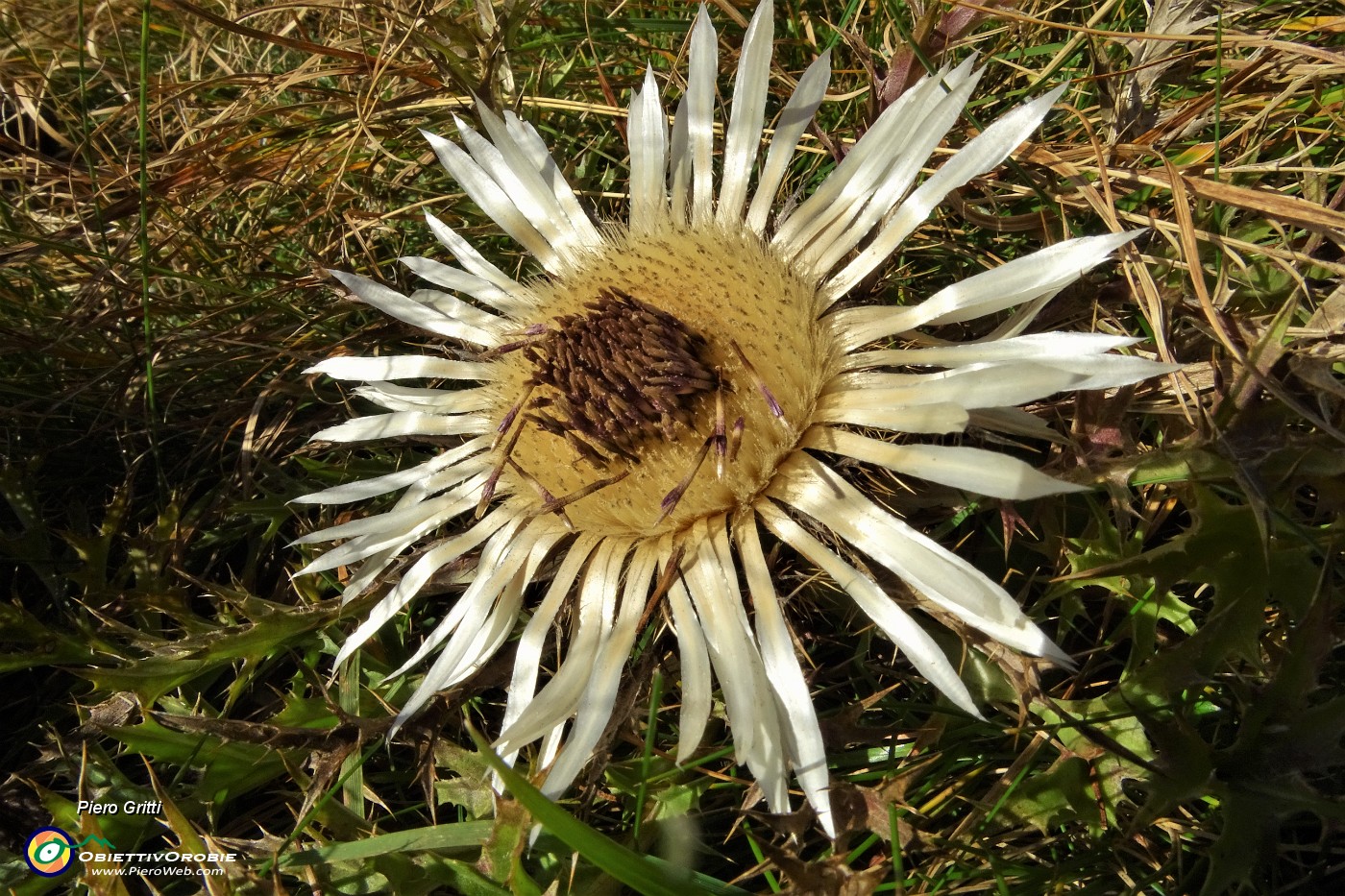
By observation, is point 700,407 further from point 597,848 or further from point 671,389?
point 597,848

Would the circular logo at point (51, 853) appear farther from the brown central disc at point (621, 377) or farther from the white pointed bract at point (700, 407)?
the brown central disc at point (621, 377)

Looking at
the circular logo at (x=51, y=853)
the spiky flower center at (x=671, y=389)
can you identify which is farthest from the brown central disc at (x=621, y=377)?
the circular logo at (x=51, y=853)

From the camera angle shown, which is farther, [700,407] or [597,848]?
[700,407]

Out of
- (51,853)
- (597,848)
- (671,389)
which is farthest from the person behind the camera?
(51,853)

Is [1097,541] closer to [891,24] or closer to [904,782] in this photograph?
[904,782]

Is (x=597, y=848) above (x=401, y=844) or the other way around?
above

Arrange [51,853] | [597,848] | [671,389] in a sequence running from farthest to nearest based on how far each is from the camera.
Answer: [51,853], [671,389], [597,848]

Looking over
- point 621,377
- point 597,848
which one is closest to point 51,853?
point 597,848
